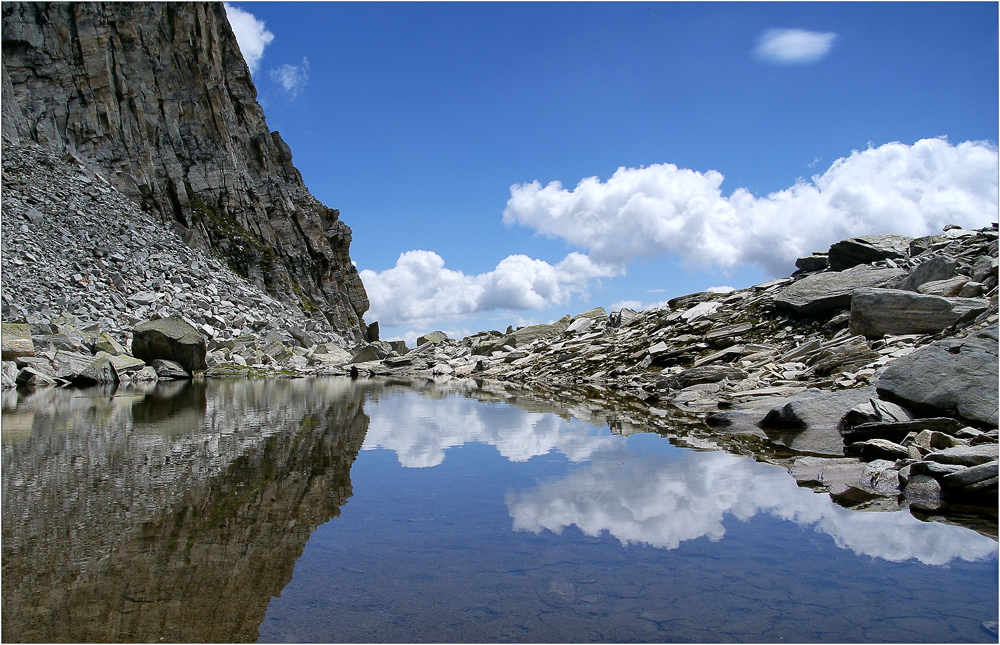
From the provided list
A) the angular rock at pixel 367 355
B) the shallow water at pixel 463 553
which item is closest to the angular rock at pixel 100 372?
the shallow water at pixel 463 553

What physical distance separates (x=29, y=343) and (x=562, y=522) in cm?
3113

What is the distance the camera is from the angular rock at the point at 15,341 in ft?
92.6

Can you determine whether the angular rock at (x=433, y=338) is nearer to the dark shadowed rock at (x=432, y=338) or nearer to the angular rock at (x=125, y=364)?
the dark shadowed rock at (x=432, y=338)

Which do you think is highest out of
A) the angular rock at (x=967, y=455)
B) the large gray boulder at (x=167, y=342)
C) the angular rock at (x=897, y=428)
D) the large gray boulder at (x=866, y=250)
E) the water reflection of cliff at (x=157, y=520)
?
the large gray boulder at (x=866, y=250)

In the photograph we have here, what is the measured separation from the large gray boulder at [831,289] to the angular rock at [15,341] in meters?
34.0

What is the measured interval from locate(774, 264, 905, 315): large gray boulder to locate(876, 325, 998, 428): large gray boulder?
1440 cm

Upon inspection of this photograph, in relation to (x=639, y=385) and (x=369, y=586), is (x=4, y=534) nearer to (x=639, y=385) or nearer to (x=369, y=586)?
(x=369, y=586)

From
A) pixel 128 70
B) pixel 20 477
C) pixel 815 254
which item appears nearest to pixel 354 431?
pixel 20 477

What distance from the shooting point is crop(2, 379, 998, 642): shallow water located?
183 inches

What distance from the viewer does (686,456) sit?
1132 centimetres

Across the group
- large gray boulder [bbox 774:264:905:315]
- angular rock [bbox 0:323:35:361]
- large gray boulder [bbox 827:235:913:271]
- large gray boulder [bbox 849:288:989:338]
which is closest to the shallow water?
large gray boulder [bbox 849:288:989:338]

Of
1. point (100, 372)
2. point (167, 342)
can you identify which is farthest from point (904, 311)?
point (167, 342)

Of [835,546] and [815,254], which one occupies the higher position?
[815,254]

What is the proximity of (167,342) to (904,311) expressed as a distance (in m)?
35.6
